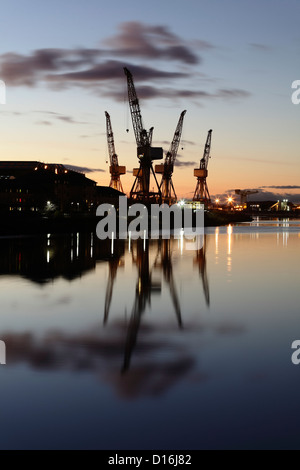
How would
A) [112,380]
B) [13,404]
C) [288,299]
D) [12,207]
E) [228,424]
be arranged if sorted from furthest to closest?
[12,207] → [288,299] → [112,380] → [13,404] → [228,424]

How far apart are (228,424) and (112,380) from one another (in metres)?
2.67

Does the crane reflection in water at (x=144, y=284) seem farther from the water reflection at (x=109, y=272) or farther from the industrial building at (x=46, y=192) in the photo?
the industrial building at (x=46, y=192)

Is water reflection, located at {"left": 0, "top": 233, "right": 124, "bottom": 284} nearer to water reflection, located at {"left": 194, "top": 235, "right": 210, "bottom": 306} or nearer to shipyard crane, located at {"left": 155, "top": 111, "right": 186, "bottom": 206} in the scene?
water reflection, located at {"left": 194, "top": 235, "right": 210, "bottom": 306}

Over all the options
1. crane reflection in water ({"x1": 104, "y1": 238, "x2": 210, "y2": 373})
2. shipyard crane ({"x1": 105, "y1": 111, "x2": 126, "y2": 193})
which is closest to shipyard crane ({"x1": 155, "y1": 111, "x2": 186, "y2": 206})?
shipyard crane ({"x1": 105, "y1": 111, "x2": 126, "y2": 193})

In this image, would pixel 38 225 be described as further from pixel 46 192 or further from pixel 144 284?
pixel 144 284

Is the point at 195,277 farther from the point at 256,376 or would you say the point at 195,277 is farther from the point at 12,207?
the point at 12,207

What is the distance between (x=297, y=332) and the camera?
47.4 ft

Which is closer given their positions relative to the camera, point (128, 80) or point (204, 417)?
point (204, 417)

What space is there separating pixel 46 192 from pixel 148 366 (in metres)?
96.0

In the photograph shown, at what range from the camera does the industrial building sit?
9956 centimetres

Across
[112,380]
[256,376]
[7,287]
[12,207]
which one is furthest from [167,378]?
[12,207]

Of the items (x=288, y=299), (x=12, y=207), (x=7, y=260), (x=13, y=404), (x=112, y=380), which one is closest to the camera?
(x=13, y=404)

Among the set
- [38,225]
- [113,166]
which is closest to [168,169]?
[113,166]

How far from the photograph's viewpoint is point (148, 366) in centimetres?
1073
